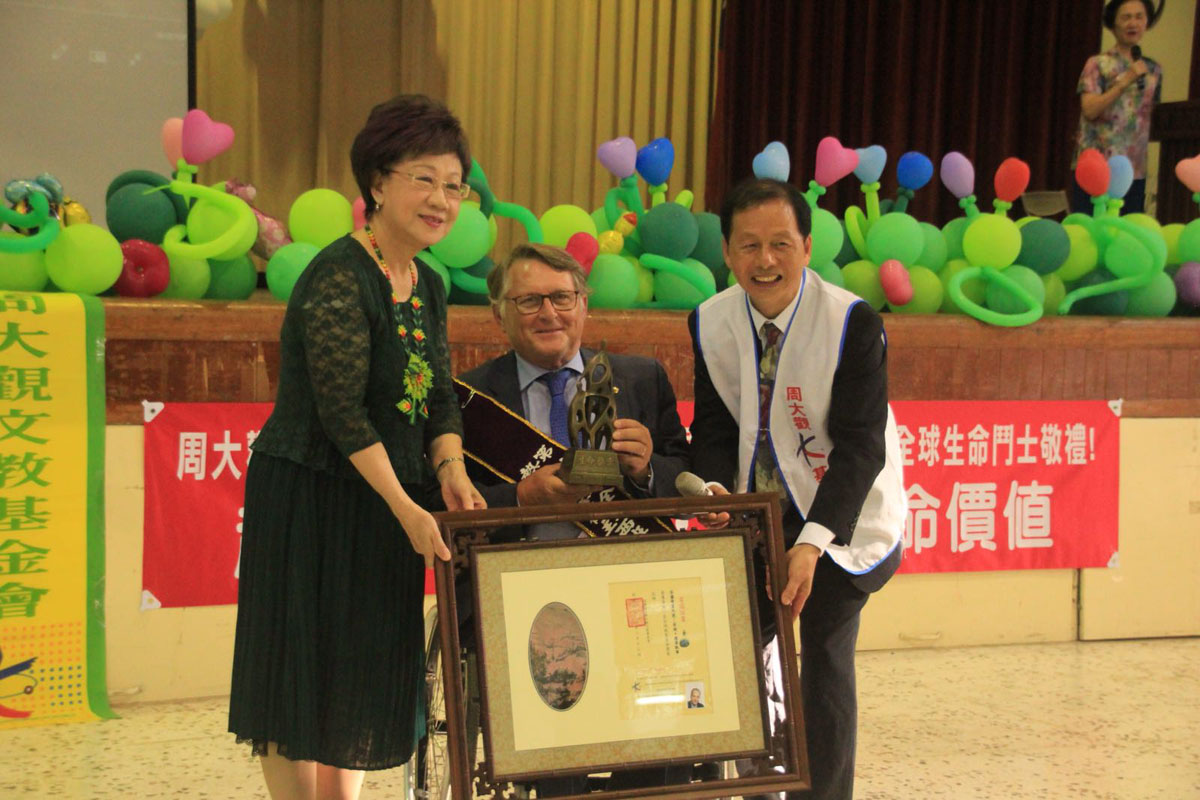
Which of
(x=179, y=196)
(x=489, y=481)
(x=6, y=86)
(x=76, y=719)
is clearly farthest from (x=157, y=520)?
(x=6, y=86)

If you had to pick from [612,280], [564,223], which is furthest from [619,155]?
[612,280]

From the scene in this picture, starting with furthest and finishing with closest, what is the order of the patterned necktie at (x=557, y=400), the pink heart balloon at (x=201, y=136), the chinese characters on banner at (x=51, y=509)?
1. the pink heart balloon at (x=201, y=136)
2. the chinese characters on banner at (x=51, y=509)
3. the patterned necktie at (x=557, y=400)

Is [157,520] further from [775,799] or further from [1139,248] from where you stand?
[1139,248]

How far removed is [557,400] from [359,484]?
0.40 metres

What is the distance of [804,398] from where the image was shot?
176 cm

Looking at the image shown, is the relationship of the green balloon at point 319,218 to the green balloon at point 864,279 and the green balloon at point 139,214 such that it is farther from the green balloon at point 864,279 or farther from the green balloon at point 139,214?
the green balloon at point 864,279

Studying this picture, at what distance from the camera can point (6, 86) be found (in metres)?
3.98

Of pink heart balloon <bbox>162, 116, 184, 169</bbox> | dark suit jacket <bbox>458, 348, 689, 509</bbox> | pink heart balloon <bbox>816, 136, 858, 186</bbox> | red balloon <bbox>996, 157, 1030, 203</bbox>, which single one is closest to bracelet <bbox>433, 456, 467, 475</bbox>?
dark suit jacket <bbox>458, 348, 689, 509</bbox>

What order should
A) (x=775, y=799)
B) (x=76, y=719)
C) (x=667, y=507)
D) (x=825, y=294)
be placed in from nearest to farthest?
(x=667, y=507) → (x=825, y=294) → (x=775, y=799) → (x=76, y=719)

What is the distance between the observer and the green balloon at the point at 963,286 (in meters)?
3.41

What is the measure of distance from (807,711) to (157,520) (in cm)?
167

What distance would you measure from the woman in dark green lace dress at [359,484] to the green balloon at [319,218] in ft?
4.37

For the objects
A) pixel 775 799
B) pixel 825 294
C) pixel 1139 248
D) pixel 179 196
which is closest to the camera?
pixel 825 294

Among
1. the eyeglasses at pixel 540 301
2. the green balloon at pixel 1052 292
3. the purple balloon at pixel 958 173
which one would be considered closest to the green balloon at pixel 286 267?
the eyeglasses at pixel 540 301
